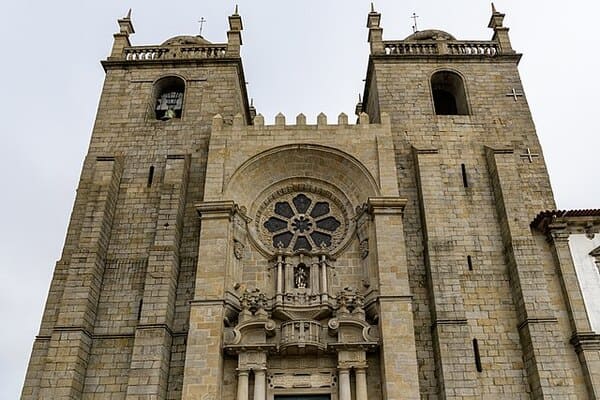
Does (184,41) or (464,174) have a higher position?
(184,41)

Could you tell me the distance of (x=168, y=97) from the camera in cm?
2173

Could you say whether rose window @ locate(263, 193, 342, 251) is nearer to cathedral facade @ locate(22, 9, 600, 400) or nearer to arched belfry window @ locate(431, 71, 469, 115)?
cathedral facade @ locate(22, 9, 600, 400)

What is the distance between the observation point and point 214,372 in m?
13.4

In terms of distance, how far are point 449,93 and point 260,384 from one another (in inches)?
556

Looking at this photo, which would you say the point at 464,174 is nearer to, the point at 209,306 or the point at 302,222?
the point at 302,222

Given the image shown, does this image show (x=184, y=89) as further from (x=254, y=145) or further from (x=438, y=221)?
(x=438, y=221)

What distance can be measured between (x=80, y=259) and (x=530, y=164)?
555 inches

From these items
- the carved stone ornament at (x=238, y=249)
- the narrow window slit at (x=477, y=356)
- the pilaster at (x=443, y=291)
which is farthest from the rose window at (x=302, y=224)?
the narrow window slit at (x=477, y=356)

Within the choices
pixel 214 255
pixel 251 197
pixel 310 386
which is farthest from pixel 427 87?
pixel 310 386

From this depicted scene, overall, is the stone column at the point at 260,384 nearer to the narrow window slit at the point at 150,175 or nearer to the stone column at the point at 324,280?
the stone column at the point at 324,280

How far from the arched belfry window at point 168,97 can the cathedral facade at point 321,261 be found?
528 millimetres

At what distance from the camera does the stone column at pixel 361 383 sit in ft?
44.5

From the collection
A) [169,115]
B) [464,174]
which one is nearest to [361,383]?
[464,174]

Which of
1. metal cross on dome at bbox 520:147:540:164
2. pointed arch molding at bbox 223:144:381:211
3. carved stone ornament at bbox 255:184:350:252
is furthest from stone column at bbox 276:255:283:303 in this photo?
metal cross on dome at bbox 520:147:540:164
